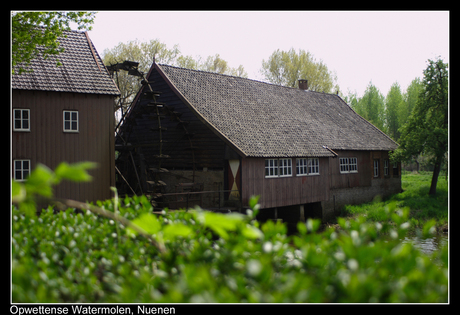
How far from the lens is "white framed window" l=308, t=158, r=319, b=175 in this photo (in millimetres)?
18859

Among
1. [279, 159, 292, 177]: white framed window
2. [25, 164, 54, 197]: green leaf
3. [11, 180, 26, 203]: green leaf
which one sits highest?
[25, 164, 54, 197]: green leaf

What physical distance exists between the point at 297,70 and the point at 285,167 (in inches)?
1007

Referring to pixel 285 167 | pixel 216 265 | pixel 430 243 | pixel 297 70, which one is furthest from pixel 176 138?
pixel 297 70

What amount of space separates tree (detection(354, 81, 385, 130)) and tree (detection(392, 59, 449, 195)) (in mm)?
28725

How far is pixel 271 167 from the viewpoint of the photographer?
674 inches

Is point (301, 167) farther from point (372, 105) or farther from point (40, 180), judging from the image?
point (372, 105)

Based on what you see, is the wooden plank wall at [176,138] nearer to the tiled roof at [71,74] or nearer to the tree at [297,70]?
the tiled roof at [71,74]

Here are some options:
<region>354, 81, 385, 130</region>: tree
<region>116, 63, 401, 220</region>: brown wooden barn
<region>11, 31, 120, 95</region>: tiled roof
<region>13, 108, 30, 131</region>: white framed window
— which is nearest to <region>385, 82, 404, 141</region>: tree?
<region>354, 81, 385, 130</region>: tree

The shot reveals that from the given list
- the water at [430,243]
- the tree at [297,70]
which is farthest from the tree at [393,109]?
the water at [430,243]

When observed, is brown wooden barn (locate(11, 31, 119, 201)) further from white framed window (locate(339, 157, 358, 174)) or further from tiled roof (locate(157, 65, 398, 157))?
white framed window (locate(339, 157, 358, 174))

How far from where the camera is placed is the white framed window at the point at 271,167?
17.0 m
